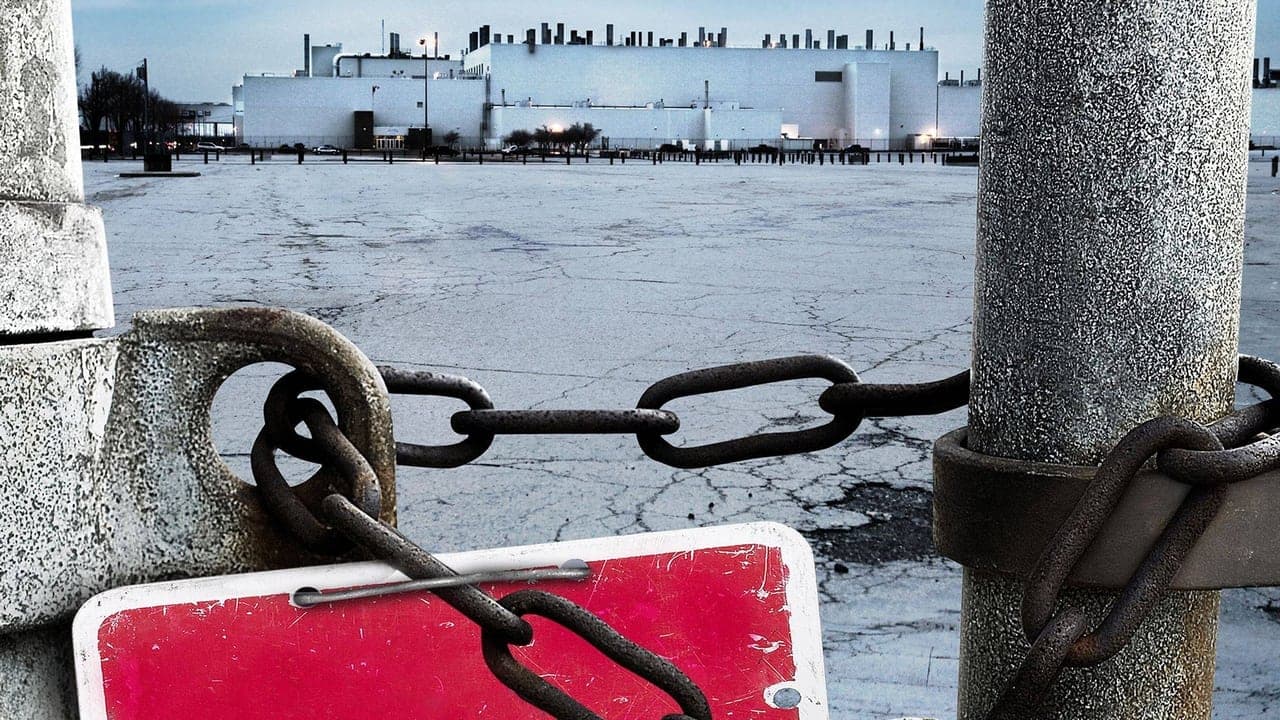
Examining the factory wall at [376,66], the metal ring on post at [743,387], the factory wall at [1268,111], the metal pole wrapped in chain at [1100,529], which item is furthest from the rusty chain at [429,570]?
the factory wall at [1268,111]

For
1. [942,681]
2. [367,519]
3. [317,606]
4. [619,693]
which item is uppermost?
[367,519]

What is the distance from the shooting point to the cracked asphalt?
3.96m

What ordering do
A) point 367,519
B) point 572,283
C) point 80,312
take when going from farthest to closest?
point 572,283 → point 80,312 → point 367,519

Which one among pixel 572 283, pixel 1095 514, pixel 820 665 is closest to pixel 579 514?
pixel 820 665

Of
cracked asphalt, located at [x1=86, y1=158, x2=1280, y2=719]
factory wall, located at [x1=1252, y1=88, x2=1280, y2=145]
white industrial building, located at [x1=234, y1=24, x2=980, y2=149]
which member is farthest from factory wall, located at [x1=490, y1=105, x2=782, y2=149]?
cracked asphalt, located at [x1=86, y1=158, x2=1280, y2=719]

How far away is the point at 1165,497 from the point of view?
1.18 metres

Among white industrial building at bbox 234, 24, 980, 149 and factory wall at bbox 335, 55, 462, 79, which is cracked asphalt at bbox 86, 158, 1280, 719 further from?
factory wall at bbox 335, 55, 462, 79

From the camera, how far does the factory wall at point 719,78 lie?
319 ft

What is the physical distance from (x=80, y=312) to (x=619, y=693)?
0.65 m

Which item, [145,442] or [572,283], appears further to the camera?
[572,283]

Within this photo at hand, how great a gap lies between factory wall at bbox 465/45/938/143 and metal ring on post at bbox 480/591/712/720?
98154 millimetres

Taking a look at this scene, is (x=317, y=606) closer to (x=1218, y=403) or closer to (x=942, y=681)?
(x=1218, y=403)

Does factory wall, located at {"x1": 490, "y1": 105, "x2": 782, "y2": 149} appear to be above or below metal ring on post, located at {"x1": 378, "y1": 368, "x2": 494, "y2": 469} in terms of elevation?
above

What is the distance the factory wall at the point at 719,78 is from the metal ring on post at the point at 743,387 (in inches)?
3847
